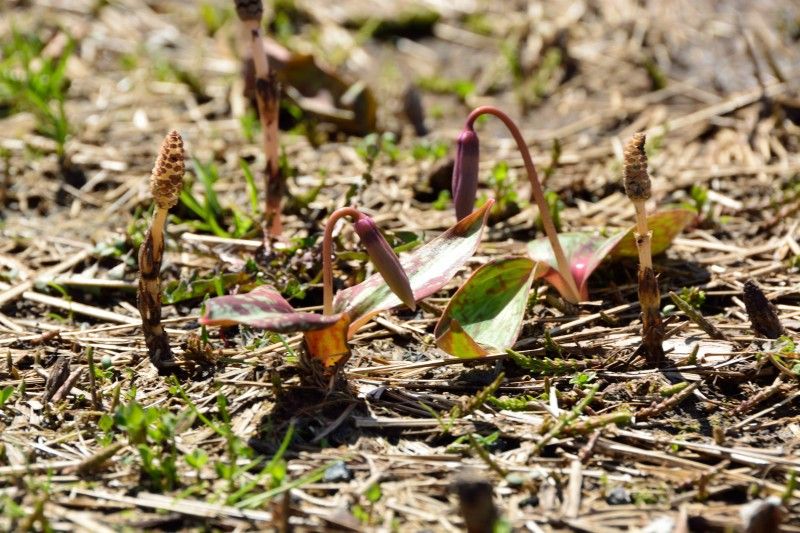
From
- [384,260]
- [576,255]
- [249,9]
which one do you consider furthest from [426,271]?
[249,9]

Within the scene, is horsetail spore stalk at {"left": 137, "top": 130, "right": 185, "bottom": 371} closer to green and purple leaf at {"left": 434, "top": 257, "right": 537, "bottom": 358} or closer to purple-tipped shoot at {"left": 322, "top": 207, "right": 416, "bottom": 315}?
purple-tipped shoot at {"left": 322, "top": 207, "right": 416, "bottom": 315}

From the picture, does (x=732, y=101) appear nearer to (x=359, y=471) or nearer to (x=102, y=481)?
(x=359, y=471)

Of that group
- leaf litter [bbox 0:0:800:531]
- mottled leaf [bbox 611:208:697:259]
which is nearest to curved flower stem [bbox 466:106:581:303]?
leaf litter [bbox 0:0:800:531]

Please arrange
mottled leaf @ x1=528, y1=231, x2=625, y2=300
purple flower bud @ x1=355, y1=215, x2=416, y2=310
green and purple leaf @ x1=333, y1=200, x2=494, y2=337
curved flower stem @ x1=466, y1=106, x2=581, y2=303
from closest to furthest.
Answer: purple flower bud @ x1=355, y1=215, x2=416, y2=310
green and purple leaf @ x1=333, y1=200, x2=494, y2=337
curved flower stem @ x1=466, y1=106, x2=581, y2=303
mottled leaf @ x1=528, y1=231, x2=625, y2=300

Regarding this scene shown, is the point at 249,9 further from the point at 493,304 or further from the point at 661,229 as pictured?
the point at 661,229

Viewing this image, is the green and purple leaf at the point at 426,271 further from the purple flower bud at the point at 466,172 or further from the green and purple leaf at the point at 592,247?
the green and purple leaf at the point at 592,247
